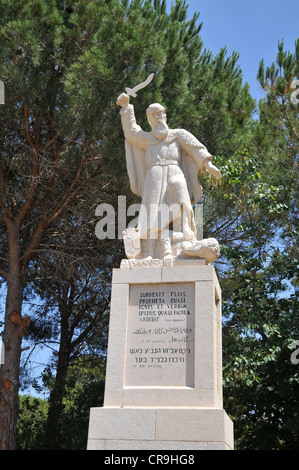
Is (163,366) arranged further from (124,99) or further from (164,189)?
(124,99)

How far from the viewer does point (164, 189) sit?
20.2ft

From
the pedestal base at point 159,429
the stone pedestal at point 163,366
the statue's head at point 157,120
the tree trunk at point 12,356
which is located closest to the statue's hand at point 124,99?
the statue's head at point 157,120

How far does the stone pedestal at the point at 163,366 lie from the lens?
15.5ft

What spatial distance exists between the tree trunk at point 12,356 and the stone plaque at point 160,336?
4978 millimetres

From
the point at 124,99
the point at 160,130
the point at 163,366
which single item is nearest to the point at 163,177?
the point at 160,130

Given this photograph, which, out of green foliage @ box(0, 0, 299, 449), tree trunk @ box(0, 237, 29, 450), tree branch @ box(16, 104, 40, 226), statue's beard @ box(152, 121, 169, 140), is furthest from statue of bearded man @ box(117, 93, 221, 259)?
tree trunk @ box(0, 237, 29, 450)

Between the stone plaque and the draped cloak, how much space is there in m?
0.82

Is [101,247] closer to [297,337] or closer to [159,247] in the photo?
[297,337]

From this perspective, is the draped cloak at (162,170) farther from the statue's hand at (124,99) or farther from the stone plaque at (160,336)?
the stone plaque at (160,336)

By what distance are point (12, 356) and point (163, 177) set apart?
17.4 ft

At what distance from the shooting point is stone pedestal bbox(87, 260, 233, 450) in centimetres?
472

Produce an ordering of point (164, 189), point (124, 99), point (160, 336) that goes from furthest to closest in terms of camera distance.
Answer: point (124, 99) < point (164, 189) < point (160, 336)

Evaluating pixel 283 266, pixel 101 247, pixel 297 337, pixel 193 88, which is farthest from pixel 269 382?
pixel 193 88

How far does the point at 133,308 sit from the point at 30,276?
21.6 feet
